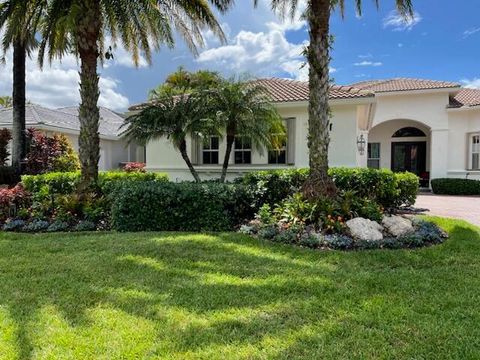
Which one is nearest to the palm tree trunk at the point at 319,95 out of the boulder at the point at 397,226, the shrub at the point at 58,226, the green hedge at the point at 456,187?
the boulder at the point at 397,226

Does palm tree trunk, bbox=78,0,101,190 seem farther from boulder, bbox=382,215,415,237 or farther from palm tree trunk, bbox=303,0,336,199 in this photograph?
boulder, bbox=382,215,415,237

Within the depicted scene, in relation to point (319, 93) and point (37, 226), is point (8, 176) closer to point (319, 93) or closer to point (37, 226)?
point (37, 226)

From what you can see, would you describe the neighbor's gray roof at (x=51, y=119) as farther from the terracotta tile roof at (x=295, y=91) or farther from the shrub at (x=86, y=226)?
the shrub at (x=86, y=226)

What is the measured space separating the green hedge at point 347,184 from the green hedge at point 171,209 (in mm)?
1267

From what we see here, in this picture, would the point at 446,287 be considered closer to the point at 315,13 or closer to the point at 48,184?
the point at 315,13

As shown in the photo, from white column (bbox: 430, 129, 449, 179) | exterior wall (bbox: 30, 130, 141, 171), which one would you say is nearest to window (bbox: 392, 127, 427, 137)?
white column (bbox: 430, 129, 449, 179)

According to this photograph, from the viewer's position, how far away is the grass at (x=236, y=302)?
3658 mm

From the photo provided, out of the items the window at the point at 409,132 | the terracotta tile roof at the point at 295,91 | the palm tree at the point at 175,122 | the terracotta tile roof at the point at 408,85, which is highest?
the terracotta tile roof at the point at 408,85

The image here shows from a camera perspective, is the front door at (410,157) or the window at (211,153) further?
the front door at (410,157)

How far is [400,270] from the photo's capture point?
607 cm

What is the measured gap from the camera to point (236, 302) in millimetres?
4719

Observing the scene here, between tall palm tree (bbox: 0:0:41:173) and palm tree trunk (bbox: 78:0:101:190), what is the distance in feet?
8.94

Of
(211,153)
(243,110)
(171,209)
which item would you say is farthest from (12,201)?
(211,153)

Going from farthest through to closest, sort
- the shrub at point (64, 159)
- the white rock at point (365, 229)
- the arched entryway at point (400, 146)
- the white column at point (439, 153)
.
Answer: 1. the arched entryway at point (400, 146)
2. the white column at point (439, 153)
3. the shrub at point (64, 159)
4. the white rock at point (365, 229)
